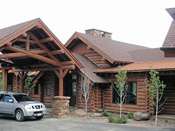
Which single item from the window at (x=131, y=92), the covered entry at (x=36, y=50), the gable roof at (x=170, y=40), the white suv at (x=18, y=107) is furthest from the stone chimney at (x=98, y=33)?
the gable roof at (x=170, y=40)

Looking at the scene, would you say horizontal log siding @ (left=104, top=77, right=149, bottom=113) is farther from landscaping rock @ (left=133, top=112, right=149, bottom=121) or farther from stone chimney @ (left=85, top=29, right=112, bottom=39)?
stone chimney @ (left=85, top=29, right=112, bottom=39)

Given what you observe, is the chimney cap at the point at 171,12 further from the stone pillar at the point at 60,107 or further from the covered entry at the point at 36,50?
the stone pillar at the point at 60,107

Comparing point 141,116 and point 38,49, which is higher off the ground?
point 38,49

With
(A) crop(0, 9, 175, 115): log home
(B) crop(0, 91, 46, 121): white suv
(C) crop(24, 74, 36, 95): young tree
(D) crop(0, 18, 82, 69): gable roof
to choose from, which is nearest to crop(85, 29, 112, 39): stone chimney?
(A) crop(0, 9, 175, 115): log home

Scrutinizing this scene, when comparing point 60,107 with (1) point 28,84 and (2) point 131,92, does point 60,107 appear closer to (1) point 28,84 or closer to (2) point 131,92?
(2) point 131,92

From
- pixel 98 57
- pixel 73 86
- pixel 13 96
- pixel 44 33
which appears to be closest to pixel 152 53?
pixel 98 57

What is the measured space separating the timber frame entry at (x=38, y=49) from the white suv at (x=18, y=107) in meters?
2.54

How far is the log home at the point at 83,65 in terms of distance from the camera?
1583 centimetres

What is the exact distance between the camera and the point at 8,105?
50.6ft

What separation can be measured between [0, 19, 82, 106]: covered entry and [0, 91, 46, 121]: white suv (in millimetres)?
2542

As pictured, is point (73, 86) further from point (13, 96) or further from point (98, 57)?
point (13, 96)

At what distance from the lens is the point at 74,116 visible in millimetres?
17578

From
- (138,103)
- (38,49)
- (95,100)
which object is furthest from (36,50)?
(138,103)

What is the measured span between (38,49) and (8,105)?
4.77 meters
